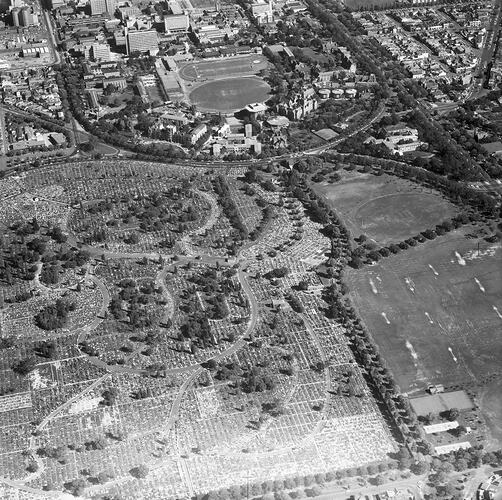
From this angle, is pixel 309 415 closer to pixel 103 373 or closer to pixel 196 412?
pixel 196 412

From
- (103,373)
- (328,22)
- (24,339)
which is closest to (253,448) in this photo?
(103,373)

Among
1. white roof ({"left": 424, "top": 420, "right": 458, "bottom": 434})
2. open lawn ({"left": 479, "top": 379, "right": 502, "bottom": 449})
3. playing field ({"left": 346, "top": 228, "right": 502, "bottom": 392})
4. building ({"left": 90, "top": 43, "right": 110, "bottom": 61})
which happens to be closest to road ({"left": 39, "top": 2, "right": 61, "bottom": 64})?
building ({"left": 90, "top": 43, "right": 110, "bottom": 61})

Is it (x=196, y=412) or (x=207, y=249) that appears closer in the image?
(x=196, y=412)

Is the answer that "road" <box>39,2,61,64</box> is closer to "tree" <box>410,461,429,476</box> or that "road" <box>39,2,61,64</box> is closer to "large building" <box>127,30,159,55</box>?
"large building" <box>127,30,159,55</box>

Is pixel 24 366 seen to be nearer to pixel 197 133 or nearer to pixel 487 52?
pixel 197 133

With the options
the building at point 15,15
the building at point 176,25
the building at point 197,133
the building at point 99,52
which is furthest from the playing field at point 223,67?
the building at point 15,15

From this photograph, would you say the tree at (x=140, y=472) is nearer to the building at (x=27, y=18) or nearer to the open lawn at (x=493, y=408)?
the open lawn at (x=493, y=408)
